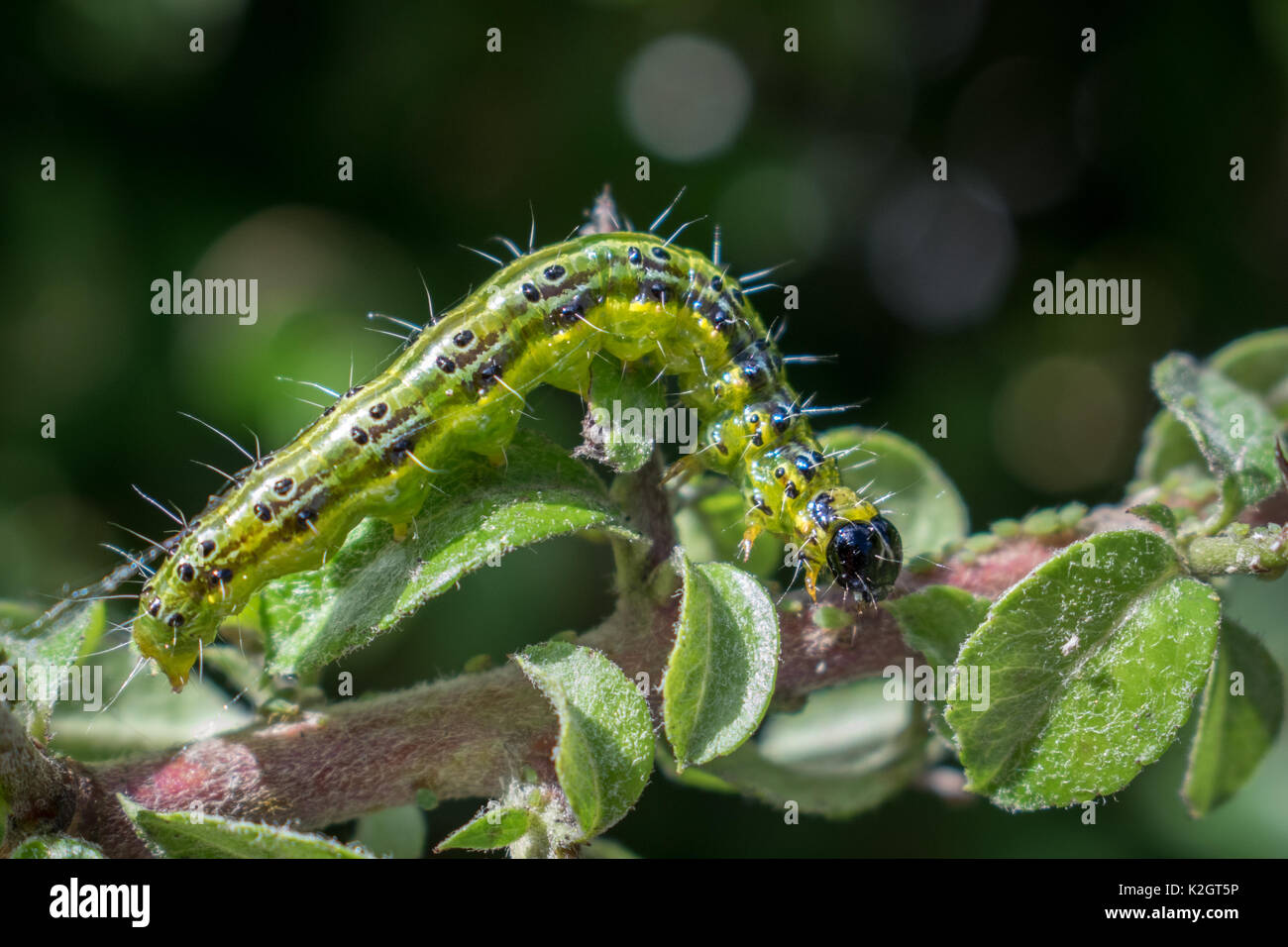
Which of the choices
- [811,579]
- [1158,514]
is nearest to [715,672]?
[811,579]

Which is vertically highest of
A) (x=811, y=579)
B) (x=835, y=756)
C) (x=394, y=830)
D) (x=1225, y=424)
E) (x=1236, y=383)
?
(x=1236, y=383)

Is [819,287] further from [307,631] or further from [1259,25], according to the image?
Result: [307,631]

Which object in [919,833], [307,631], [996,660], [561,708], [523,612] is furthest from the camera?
[523,612]

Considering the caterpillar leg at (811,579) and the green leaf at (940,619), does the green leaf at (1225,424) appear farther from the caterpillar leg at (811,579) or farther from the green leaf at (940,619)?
the caterpillar leg at (811,579)

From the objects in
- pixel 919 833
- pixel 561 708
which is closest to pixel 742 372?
pixel 561 708

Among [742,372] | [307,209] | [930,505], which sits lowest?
[930,505]

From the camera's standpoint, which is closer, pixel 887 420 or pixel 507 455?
pixel 507 455

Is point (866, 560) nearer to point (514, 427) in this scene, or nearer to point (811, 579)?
point (811, 579)
